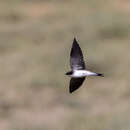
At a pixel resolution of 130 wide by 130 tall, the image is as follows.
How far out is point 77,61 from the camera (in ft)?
18.1

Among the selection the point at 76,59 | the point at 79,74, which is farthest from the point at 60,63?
the point at 79,74

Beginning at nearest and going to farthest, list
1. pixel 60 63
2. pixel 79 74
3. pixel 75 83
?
pixel 79 74, pixel 75 83, pixel 60 63

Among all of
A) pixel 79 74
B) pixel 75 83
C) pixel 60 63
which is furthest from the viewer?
pixel 60 63

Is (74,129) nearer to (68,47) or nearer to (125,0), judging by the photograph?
(68,47)

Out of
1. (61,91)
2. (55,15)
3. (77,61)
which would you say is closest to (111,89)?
(61,91)

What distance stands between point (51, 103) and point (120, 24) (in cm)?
342

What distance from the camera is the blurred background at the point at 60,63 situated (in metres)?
10.9

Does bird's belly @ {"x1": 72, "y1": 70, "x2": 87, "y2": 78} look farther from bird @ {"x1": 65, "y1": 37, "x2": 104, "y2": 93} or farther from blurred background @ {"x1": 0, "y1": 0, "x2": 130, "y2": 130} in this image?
blurred background @ {"x1": 0, "y1": 0, "x2": 130, "y2": 130}

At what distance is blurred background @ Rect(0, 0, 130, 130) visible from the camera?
1088 cm

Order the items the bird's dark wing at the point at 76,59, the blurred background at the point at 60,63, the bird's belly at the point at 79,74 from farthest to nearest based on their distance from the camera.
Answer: the blurred background at the point at 60,63
the bird's dark wing at the point at 76,59
the bird's belly at the point at 79,74

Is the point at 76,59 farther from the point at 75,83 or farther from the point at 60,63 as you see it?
the point at 60,63

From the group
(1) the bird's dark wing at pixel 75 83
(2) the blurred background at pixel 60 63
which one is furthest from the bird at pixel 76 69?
(2) the blurred background at pixel 60 63

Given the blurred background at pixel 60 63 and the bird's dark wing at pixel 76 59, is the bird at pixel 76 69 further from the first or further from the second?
the blurred background at pixel 60 63

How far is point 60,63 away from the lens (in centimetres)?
1295
